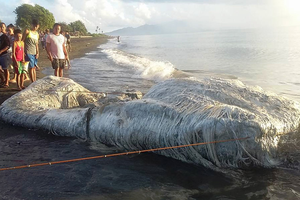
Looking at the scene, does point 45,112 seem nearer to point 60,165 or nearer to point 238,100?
point 60,165

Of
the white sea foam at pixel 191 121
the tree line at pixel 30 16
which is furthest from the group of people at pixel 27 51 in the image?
the tree line at pixel 30 16

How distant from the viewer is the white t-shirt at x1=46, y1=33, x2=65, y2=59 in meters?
7.82

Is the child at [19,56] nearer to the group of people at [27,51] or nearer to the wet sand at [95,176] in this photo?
the group of people at [27,51]

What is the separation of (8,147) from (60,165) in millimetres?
1151

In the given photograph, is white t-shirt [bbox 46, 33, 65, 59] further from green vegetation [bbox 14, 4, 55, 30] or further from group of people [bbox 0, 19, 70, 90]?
green vegetation [bbox 14, 4, 55, 30]

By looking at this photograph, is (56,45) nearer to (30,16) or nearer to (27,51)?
(27,51)

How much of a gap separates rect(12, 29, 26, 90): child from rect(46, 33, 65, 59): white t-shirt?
0.74 meters

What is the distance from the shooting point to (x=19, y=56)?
769cm

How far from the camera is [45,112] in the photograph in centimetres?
502

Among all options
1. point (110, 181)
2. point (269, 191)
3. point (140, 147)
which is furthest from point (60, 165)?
point (269, 191)

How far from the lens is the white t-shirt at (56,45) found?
25.7ft

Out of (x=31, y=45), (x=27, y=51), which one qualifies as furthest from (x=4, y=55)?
(x=31, y=45)

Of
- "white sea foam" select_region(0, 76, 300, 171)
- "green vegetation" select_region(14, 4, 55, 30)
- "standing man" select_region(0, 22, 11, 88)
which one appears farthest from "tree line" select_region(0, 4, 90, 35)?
"white sea foam" select_region(0, 76, 300, 171)

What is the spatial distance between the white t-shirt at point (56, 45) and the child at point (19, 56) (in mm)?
736
